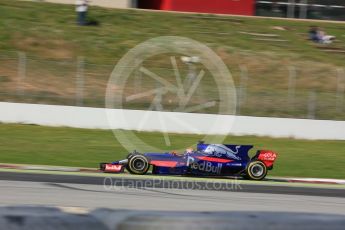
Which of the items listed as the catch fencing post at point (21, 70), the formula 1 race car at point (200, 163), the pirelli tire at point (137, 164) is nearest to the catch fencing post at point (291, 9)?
the catch fencing post at point (21, 70)

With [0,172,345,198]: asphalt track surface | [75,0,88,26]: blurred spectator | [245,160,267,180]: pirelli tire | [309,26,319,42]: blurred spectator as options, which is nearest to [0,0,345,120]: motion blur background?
[309,26,319,42]: blurred spectator

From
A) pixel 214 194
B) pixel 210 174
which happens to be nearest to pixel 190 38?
pixel 210 174

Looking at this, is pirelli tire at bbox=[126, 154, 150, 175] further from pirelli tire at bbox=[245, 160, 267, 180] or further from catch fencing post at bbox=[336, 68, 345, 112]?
catch fencing post at bbox=[336, 68, 345, 112]

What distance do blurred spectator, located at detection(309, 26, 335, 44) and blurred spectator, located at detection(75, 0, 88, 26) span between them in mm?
9673

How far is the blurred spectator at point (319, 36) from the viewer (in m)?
30.4

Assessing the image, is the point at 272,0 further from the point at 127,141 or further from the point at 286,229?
the point at 286,229

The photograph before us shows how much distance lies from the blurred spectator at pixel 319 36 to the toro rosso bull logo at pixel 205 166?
63.6ft

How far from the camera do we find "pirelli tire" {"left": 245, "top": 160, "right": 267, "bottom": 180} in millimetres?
12258

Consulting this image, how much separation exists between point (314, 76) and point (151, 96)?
7.58m

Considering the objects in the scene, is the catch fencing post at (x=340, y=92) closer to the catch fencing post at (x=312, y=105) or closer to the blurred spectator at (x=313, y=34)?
the catch fencing post at (x=312, y=105)

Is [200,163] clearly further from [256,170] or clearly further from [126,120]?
[126,120]

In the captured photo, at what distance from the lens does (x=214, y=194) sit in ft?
32.8

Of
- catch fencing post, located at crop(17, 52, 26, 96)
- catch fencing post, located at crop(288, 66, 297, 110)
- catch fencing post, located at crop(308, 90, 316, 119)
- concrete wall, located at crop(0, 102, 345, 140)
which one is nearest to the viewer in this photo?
concrete wall, located at crop(0, 102, 345, 140)

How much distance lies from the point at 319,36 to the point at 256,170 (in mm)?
19357
